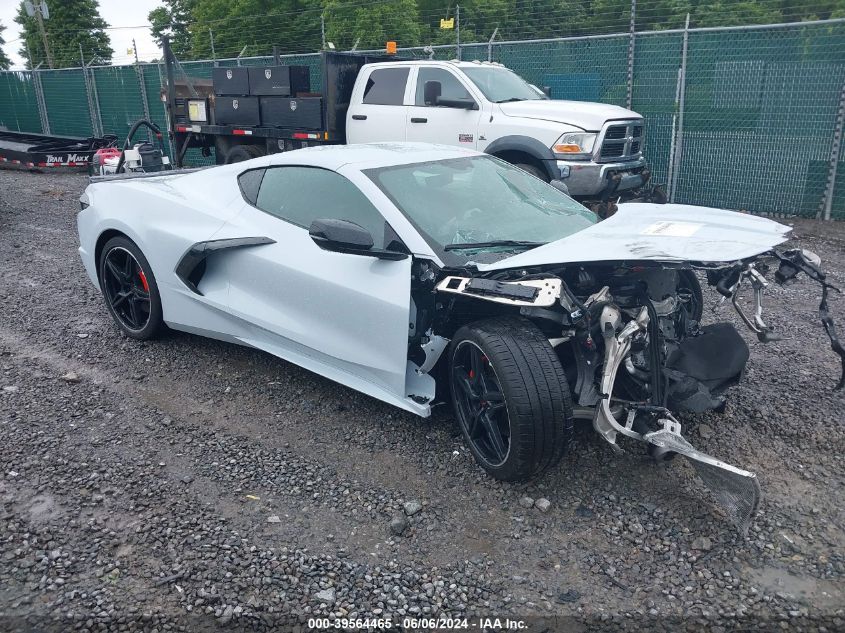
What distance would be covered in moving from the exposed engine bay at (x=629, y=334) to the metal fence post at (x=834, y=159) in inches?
284

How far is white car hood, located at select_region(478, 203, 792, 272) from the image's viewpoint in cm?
315

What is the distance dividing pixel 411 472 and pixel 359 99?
26.3ft

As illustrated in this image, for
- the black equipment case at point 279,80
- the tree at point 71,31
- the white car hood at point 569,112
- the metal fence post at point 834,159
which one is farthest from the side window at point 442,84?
the tree at point 71,31

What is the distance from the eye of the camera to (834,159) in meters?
9.73

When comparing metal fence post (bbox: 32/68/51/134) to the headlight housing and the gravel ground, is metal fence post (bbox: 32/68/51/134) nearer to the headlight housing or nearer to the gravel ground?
the headlight housing

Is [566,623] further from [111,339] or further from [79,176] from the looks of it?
[79,176]

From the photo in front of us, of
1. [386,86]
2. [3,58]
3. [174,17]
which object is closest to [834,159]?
[386,86]

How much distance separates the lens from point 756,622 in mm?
2588

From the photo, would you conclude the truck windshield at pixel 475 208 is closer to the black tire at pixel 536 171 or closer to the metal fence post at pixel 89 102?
the black tire at pixel 536 171

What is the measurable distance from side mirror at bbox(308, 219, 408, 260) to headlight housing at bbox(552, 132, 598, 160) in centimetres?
550

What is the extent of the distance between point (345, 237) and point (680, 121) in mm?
8409

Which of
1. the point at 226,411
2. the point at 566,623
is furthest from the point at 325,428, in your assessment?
the point at 566,623

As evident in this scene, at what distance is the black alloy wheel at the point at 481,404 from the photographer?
3.42 metres

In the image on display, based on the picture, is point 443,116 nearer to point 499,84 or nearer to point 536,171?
point 499,84
